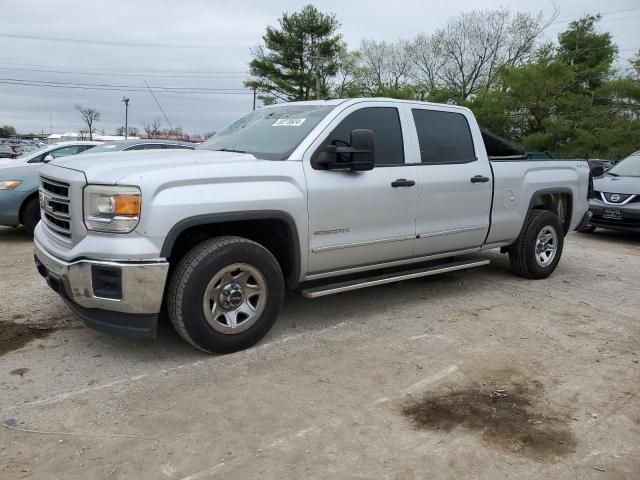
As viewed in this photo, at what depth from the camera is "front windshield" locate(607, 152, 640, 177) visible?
33.6ft

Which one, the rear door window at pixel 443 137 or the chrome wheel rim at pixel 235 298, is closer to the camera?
the chrome wheel rim at pixel 235 298

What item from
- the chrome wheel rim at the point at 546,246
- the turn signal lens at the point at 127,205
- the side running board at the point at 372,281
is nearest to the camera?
the turn signal lens at the point at 127,205

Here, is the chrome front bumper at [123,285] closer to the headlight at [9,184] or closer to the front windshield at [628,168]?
the headlight at [9,184]

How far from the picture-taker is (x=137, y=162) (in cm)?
375

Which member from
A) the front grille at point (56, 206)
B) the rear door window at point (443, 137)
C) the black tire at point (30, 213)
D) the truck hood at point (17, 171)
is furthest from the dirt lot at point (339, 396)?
the truck hood at point (17, 171)

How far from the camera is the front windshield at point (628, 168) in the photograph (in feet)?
33.6

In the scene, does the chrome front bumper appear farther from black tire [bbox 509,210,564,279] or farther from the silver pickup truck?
black tire [bbox 509,210,564,279]

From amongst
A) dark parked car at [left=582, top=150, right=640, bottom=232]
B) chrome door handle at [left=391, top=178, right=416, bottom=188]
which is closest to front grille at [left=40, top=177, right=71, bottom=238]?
chrome door handle at [left=391, top=178, right=416, bottom=188]

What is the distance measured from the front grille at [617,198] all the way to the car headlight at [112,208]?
875cm

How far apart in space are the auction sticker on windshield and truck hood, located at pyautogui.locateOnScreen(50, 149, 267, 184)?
559mm

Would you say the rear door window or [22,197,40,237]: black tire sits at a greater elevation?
the rear door window

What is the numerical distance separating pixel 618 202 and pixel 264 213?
25.9 feet

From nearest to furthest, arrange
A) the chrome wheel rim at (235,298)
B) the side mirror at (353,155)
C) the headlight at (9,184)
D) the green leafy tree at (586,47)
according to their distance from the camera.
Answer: the chrome wheel rim at (235,298) → the side mirror at (353,155) → the headlight at (9,184) → the green leafy tree at (586,47)

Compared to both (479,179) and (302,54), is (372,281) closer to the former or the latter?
(479,179)
